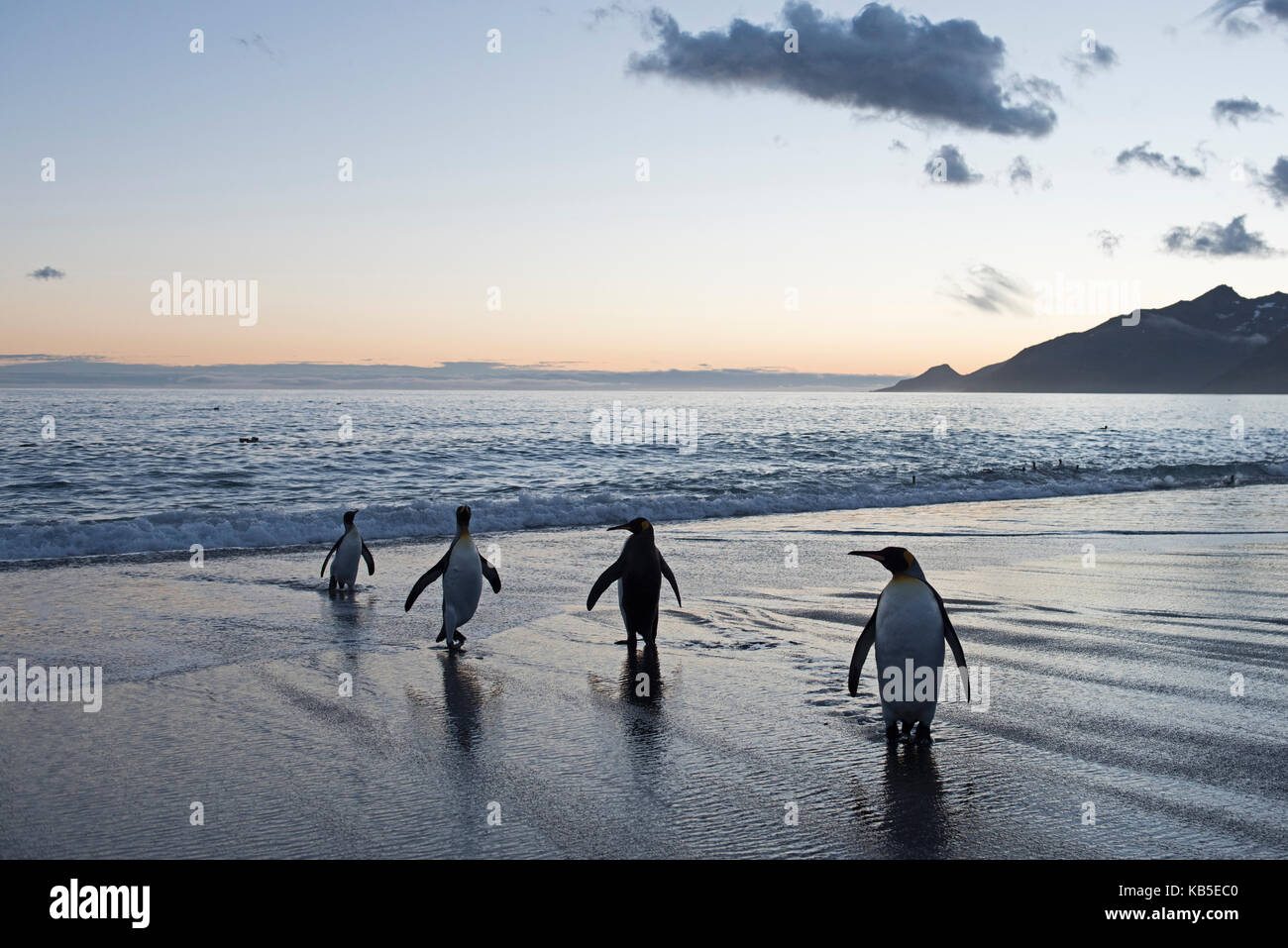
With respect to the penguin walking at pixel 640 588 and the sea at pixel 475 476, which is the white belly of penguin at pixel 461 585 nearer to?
the penguin walking at pixel 640 588

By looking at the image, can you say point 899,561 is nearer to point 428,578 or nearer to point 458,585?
point 458,585

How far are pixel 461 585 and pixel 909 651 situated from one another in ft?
13.8

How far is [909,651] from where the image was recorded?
5.58 metres

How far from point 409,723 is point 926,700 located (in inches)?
121

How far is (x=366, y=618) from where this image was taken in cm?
942

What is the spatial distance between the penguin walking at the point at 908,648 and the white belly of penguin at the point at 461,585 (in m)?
3.77

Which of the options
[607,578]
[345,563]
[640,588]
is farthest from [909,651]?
[345,563]

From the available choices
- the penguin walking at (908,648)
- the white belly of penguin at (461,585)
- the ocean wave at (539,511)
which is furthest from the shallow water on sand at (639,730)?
the ocean wave at (539,511)

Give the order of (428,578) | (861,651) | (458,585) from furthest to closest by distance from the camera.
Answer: (428,578)
(458,585)
(861,651)

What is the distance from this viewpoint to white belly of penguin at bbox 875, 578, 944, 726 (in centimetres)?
544

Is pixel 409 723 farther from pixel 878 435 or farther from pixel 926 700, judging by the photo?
pixel 878 435

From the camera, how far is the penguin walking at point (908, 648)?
544 centimetres

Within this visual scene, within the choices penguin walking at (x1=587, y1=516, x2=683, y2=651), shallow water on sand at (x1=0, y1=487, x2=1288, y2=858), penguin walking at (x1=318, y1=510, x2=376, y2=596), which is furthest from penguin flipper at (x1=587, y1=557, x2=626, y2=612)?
penguin walking at (x1=318, y1=510, x2=376, y2=596)
